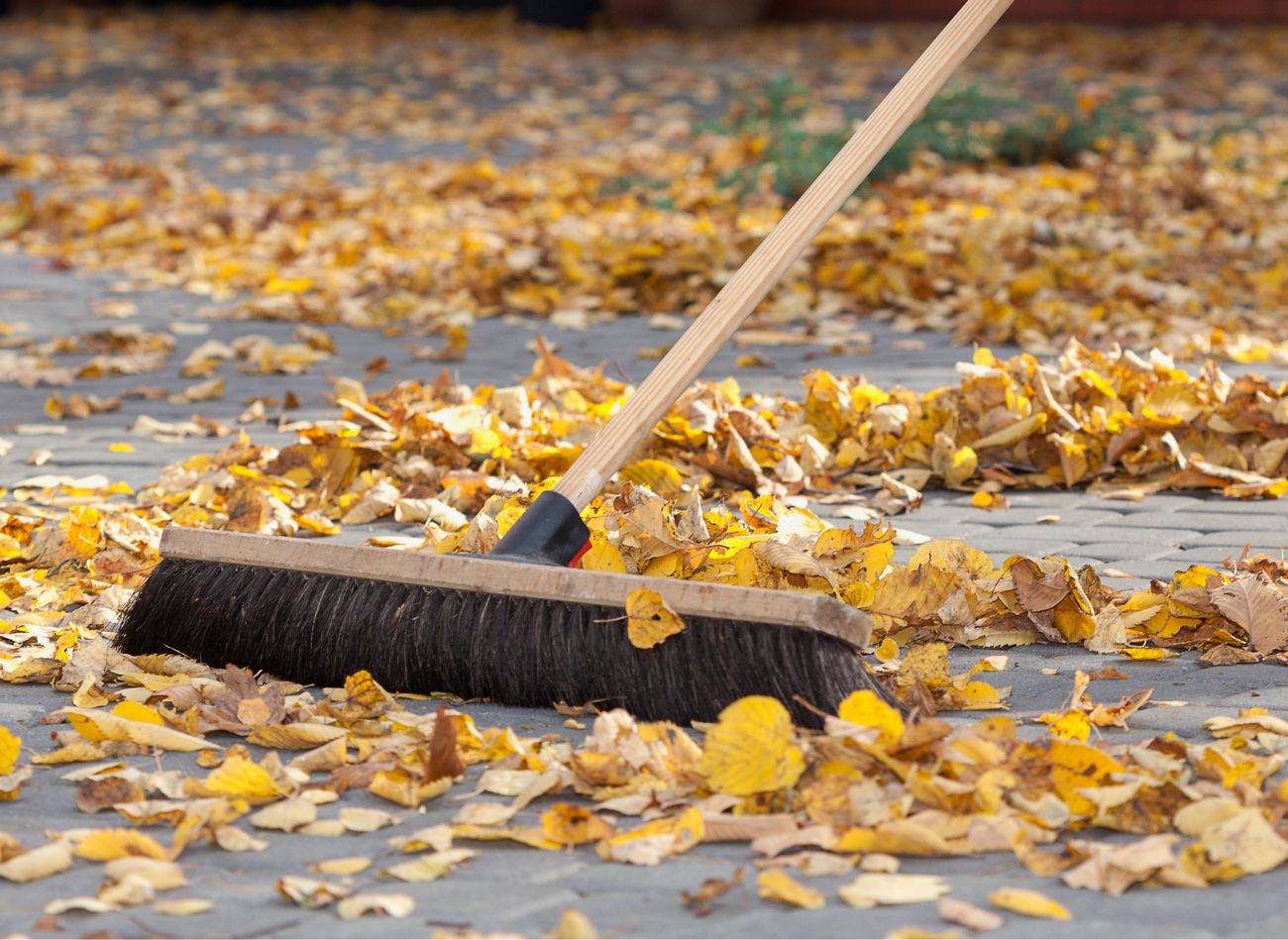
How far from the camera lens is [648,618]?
2434 mm

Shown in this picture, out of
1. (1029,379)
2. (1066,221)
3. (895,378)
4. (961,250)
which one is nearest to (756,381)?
(895,378)

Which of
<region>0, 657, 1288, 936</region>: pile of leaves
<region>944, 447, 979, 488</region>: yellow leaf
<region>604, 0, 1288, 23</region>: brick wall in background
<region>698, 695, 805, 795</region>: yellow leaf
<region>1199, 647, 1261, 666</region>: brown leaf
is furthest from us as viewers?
<region>604, 0, 1288, 23</region>: brick wall in background

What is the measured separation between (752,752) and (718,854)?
14 cm

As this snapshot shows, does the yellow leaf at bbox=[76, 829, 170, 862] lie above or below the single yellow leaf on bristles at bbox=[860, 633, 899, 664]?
below

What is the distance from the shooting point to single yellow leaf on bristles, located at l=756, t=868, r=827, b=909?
76.2 inches

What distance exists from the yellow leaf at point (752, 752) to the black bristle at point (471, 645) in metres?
0.19

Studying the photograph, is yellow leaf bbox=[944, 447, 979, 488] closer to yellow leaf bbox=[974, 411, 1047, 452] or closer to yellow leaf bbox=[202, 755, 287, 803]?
yellow leaf bbox=[974, 411, 1047, 452]

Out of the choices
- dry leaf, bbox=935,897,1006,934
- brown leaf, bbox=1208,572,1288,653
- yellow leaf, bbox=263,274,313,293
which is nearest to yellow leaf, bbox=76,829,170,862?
dry leaf, bbox=935,897,1006,934

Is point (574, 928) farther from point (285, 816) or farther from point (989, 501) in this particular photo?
point (989, 501)

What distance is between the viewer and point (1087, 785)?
2143mm

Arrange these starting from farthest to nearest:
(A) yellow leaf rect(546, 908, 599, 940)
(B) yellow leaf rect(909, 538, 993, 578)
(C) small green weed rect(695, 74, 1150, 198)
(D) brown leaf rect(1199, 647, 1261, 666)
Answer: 1. (C) small green weed rect(695, 74, 1150, 198)
2. (B) yellow leaf rect(909, 538, 993, 578)
3. (D) brown leaf rect(1199, 647, 1261, 666)
4. (A) yellow leaf rect(546, 908, 599, 940)

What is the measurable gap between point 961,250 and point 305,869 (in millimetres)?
4928

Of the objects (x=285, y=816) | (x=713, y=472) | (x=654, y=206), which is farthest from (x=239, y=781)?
(x=654, y=206)

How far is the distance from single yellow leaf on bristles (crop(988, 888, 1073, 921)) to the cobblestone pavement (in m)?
0.02
